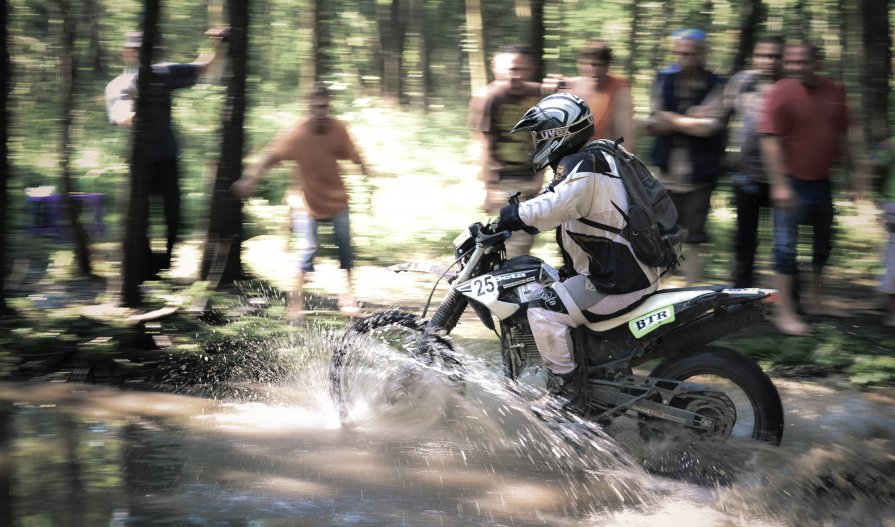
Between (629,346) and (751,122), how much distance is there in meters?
3.32

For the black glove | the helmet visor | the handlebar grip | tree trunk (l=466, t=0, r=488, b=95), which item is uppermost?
tree trunk (l=466, t=0, r=488, b=95)

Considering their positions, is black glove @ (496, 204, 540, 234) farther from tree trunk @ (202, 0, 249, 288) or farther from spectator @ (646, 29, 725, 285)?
tree trunk @ (202, 0, 249, 288)

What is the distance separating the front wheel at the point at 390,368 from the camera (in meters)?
5.62

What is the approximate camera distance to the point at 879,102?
10.4m

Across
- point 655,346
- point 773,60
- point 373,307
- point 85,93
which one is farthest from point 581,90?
point 85,93

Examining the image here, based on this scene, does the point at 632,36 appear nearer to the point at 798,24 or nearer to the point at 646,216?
the point at 798,24

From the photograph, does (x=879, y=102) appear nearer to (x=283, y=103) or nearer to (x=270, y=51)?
(x=283, y=103)

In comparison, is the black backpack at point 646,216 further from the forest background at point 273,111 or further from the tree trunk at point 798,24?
the tree trunk at point 798,24

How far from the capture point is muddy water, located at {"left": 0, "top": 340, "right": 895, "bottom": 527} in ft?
15.1

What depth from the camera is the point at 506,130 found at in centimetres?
820

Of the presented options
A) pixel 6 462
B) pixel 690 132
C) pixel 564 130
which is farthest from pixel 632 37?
pixel 6 462

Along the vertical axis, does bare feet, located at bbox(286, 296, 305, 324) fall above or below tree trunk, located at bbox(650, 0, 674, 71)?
below

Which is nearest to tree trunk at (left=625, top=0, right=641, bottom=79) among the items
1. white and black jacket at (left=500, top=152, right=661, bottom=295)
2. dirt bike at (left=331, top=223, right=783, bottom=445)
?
dirt bike at (left=331, top=223, right=783, bottom=445)

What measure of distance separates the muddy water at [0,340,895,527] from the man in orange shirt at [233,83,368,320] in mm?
2389
